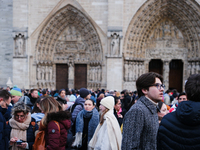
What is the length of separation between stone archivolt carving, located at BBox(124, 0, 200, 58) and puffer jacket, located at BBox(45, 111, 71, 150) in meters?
13.6

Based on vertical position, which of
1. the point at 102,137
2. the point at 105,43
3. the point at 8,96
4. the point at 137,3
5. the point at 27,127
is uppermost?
the point at 137,3

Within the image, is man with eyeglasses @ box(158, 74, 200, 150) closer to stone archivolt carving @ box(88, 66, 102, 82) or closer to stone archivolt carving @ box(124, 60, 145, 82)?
stone archivolt carving @ box(124, 60, 145, 82)

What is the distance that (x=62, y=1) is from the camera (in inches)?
659

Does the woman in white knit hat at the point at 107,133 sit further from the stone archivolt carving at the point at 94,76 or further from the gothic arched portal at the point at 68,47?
the stone archivolt carving at the point at 94,76

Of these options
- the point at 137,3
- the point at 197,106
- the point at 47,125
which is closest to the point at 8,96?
the point at 47,125

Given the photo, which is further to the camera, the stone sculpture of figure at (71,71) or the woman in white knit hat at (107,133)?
the stone sculpture of figure at (71,71)

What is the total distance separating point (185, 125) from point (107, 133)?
6.43 feet

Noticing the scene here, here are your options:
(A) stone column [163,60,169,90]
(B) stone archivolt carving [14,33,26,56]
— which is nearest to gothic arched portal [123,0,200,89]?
(A) stone column [163,60,169,90]

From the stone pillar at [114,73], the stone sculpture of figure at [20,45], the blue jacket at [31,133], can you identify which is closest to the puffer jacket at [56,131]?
the blue jacket at [31,133]

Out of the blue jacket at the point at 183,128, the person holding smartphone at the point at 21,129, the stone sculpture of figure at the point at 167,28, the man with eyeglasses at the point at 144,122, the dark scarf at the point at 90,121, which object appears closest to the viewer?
the blue jacket at the point at 183,128

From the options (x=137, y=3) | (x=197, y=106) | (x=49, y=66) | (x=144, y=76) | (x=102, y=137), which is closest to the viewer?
(x=197, y=106)

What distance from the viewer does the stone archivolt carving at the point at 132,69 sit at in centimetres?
1658

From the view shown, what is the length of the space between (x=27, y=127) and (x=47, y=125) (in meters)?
0.36

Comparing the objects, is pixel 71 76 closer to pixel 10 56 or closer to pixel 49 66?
pixel 49 66
